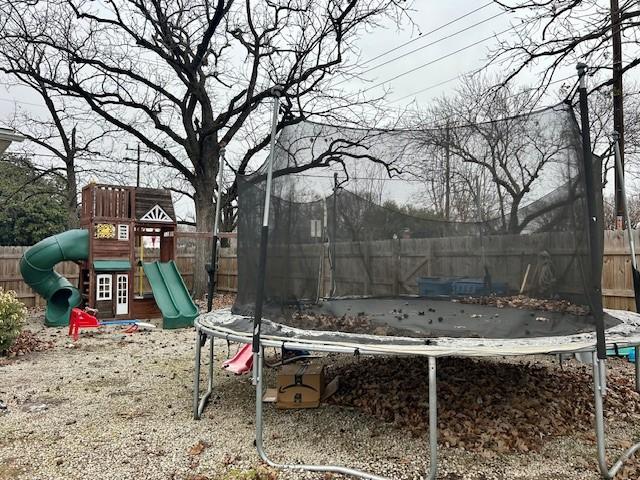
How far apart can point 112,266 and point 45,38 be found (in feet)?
18.0

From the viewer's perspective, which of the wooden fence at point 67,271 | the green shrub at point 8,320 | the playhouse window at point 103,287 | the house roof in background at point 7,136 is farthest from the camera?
the wooden fence at point 67,271

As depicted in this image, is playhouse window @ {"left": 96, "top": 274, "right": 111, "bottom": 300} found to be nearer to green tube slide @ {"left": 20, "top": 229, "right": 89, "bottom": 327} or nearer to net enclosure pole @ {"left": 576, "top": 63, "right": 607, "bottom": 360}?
green tube slide @ {"left": 20, "top": 229, "right": 89, "bottom": 327}

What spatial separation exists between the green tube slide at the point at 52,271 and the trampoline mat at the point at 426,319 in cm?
569

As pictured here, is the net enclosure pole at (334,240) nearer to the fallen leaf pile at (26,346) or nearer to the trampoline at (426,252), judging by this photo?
the trampoline at (426,252)

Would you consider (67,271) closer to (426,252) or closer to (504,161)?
(426,252)

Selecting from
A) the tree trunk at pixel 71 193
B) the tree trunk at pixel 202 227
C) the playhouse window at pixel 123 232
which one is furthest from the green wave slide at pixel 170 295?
the tree trunk at pixel 71 193

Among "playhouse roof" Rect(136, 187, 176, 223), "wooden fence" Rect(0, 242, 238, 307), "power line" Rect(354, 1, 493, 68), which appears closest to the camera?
"power line" Rect(354, 1, 493, 68)

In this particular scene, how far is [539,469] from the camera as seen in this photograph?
7.79ft

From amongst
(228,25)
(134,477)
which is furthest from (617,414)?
(228,25)

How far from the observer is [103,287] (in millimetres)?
7781

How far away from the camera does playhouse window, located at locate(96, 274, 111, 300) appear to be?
304 inches

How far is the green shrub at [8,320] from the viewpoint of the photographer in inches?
187

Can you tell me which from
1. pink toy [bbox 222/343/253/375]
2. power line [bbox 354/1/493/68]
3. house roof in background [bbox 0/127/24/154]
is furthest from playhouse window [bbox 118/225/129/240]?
power line [bbox 354/1/493/68]

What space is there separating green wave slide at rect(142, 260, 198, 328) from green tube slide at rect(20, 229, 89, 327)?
1100 mm
